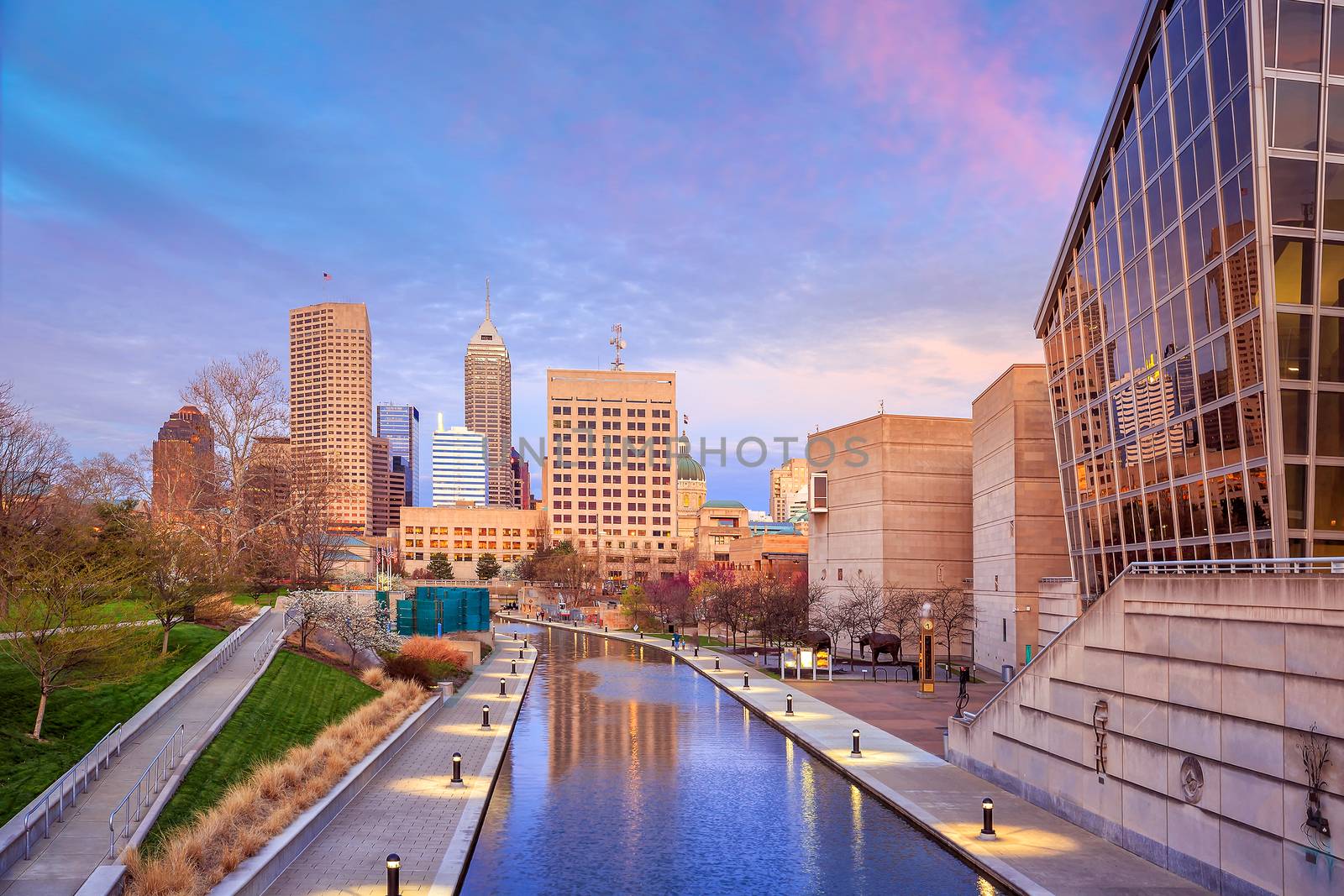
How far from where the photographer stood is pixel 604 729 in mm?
34656

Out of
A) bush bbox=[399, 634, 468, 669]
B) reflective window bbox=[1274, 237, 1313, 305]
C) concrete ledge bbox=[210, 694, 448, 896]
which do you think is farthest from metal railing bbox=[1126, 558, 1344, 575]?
bush bbox=[399, 634, 468, 669]

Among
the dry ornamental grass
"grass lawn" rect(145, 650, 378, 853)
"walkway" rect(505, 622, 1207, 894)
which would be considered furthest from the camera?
"grass lawn" rect(145, 650, 378, 853)

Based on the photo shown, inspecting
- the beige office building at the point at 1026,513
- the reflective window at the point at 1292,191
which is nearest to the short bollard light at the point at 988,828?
the reflective window at the point at 1292,191

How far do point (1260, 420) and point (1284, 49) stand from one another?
30.2ft

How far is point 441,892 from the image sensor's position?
15906 mm

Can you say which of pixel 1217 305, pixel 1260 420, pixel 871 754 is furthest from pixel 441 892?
pixel 1217 305

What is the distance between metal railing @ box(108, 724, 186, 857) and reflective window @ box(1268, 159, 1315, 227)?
27.7 meters

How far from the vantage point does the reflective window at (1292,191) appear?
952 inches

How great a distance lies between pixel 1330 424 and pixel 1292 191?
5.79 m

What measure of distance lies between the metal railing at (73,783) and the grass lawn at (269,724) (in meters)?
1.59

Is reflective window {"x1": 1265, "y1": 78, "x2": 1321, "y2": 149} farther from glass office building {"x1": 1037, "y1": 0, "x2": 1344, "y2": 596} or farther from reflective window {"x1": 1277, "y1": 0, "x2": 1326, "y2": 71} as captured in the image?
reflective window {"x1": 1277, "y1": 0, "x2": 1326, "y2": 71}

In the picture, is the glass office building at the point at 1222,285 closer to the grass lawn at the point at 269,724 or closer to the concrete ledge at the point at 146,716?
the grass lawn at the point at 269,724

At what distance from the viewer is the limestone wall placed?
14.1 metres

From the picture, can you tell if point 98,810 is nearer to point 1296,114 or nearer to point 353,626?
point 353,626
